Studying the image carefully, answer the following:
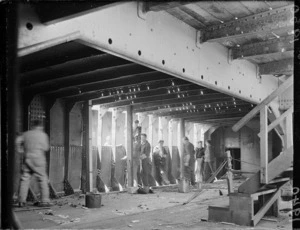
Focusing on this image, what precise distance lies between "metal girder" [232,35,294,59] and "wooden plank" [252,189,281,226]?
3.57 m

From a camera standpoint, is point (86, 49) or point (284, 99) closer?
point (86, 49)

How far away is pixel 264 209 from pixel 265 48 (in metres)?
4.11

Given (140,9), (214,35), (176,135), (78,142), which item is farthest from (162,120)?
(140,9)

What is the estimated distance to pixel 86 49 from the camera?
24.0 feet

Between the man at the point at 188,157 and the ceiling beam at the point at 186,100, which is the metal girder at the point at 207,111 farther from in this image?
the ceiling beam at the point at 186,100

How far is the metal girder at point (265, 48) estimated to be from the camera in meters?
8.95

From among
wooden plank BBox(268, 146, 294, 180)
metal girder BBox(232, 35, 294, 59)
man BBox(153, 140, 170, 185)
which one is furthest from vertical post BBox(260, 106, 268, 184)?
man BBox(153, 140, 170, 185)

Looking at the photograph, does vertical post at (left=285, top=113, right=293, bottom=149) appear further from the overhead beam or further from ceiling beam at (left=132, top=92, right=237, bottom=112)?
the overhead beam

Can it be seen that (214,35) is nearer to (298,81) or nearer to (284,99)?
(298,81)

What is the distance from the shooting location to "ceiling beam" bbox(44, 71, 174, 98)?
32.5 feet

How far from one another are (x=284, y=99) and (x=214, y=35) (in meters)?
6.90

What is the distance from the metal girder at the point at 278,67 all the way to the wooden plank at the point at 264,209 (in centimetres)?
414

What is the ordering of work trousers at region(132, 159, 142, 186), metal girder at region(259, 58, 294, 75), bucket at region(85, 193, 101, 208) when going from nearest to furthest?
bucket at region(85, 193, 101, 208)
metal girder at region(259, 58, 294, 75)
work trousers at region(132, 159, 142, 186)

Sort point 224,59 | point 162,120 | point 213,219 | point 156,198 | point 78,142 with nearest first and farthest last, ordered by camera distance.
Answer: point 213,219 < point 224,59 < point 156,198 < point 78,142 < point 162,120
